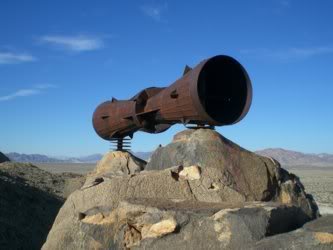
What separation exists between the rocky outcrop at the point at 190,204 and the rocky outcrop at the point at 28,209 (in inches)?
232

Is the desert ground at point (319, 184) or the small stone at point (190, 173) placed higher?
the small stone at point (190, 173)

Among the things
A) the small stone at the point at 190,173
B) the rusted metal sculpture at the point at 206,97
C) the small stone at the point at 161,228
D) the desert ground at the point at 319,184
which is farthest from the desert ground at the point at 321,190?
the small stone at the point at 161,228

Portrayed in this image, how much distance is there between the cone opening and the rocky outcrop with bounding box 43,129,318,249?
648 millimetres

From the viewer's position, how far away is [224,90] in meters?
7.88

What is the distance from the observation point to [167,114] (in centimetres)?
816

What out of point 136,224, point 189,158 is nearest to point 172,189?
point 189,158

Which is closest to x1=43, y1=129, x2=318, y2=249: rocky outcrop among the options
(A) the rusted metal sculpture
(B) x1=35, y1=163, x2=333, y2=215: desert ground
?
(A) the rusted metal sculpture

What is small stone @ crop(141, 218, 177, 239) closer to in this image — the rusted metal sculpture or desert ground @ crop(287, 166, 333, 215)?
the rusted metal sculpture

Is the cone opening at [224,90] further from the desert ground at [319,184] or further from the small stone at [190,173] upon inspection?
the desert ground at [319,184]

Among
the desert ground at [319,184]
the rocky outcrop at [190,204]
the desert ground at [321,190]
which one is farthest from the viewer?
the desert ground at [319,184]

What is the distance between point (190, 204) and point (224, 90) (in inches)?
116

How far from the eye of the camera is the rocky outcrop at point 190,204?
4.70 meters

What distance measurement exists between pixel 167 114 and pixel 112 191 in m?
2.34

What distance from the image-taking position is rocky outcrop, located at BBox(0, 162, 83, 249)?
39.5 ft
